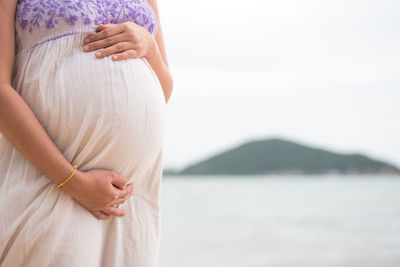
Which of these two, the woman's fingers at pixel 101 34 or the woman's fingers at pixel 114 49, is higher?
the woman's fingers at pixel 101 34

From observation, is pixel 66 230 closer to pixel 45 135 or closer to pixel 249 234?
pixel 45 135

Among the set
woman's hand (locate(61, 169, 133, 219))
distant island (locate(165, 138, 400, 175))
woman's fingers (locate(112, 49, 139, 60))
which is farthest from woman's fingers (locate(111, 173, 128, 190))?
distant island (locate(165, 138, 400, 175))

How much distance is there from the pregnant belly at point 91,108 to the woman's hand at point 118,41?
0.02 metres

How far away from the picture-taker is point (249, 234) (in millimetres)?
8617

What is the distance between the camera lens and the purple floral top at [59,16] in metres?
0.96

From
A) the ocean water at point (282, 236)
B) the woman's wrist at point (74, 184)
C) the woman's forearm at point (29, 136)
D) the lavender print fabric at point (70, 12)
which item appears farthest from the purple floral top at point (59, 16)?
the ocean water at point (282, 236)

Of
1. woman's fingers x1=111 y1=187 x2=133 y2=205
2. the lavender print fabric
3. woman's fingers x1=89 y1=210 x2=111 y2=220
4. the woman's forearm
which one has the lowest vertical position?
woman's fingers x1=89 y1=210 x2=111 y2=220

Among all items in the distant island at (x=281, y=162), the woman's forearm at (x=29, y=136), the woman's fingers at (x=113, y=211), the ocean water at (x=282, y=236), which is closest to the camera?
the woman's forearm at (x=29, y=136)

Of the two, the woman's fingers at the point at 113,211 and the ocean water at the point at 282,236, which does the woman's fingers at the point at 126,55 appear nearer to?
the woman's fingers at the point at 113,211

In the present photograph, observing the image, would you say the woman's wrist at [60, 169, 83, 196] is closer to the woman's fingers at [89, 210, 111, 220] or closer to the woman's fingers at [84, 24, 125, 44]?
the woman's fingers at [89, 210, 111, 220]

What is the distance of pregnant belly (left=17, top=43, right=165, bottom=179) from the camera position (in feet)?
3.14

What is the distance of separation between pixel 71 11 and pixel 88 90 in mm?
187

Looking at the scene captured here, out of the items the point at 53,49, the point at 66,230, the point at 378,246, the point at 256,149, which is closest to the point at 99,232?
the point at 66,230

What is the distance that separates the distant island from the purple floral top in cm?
3545
